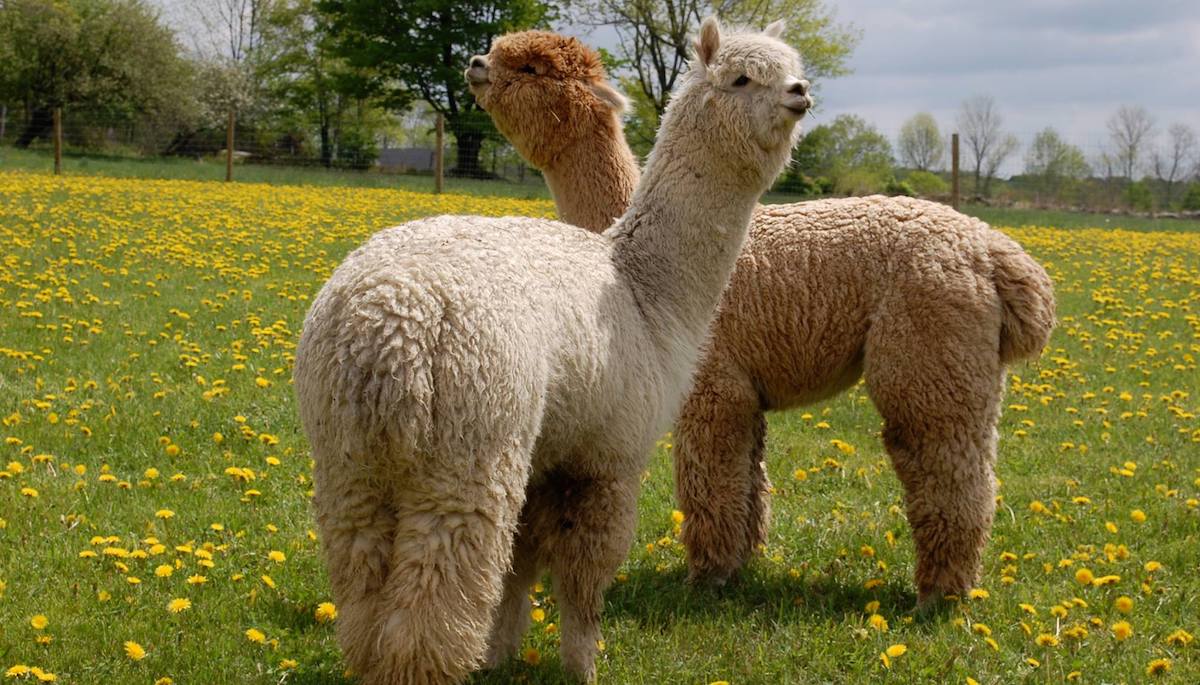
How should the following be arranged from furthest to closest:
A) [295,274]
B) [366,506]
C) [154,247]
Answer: [154,247] → [295,274] → [366,506]

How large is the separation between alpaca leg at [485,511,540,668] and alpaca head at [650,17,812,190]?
1.52 m

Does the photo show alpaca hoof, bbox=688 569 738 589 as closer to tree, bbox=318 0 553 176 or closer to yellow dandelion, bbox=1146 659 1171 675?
yellow dandelion, bbox=1146 659 1171 675

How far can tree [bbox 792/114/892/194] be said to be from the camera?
89.9 ft

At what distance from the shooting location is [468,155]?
27.3 metres

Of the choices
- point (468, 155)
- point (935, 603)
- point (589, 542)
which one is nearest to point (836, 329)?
point (935, 603)

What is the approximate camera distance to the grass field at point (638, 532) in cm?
402

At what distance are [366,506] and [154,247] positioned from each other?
395 inches

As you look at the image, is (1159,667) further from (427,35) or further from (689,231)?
(427,35)

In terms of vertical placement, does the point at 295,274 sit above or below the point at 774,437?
above

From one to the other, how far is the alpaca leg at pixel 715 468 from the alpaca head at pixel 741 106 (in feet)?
3.58

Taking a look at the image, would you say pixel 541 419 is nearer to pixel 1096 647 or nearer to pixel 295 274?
pixel 1096 647

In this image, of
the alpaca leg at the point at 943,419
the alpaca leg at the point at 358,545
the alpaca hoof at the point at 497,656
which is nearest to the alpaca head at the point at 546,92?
the alpaca leg at the point at 943,419

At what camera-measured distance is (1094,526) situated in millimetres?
5570

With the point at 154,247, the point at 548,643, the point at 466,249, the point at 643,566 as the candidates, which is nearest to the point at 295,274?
the point at 154,247
